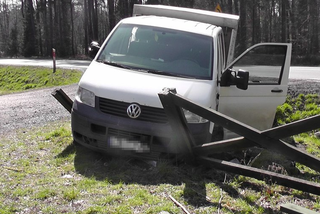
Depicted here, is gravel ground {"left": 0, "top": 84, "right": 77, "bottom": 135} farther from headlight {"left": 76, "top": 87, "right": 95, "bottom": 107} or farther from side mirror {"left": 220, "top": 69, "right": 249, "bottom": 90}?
side mirror {"left": 220, "top": 69, "right": 249, "bottom": 90}

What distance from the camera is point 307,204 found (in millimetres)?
3930

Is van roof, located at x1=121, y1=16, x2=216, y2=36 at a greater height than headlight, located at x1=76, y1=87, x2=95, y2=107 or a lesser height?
greater

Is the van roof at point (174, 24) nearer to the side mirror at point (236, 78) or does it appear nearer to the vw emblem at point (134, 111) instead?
the side mirror at point (236, 78)

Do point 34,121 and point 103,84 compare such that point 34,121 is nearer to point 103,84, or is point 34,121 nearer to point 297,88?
point 103,84

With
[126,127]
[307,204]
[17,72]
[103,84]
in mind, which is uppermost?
[103,84]

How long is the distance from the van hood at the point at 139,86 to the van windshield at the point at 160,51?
22 centimetres

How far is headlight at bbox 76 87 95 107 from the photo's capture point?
186 inches

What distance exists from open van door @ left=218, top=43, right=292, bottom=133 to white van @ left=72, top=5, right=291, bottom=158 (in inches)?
0.7

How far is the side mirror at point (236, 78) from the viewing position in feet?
17.1

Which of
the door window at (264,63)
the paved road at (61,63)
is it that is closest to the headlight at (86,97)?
the door window at (264,63)

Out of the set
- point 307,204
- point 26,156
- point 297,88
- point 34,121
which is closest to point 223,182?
point 307,204

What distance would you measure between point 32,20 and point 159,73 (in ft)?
145

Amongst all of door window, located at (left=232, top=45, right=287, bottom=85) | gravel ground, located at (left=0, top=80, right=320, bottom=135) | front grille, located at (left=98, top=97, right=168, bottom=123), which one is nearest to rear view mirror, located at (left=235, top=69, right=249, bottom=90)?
door window, located at (left=232, top=45, right=287, bottom=85)

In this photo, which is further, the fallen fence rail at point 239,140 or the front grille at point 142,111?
the front grille at point 142,111
